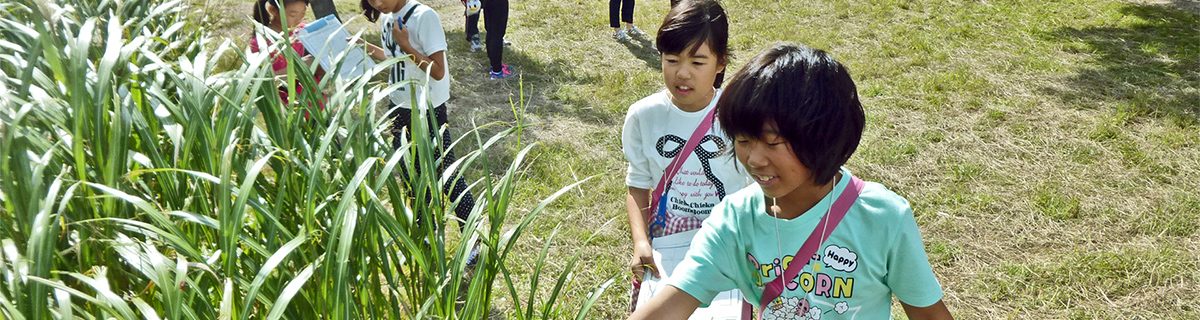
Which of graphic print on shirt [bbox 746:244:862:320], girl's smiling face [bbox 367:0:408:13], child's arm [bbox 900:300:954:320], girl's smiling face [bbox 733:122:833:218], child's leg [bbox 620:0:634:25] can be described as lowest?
child's leg [bbox 620:0:634:25]

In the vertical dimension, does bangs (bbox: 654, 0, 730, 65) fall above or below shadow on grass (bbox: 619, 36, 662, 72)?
above

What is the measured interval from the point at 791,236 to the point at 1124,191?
362 centimetres

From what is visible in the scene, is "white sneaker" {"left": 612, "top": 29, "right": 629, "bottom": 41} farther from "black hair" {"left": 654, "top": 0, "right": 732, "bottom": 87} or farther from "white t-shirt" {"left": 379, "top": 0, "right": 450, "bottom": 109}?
"black hair" {"left": 654, "top": 0, "right": 732, "bottom": 87}

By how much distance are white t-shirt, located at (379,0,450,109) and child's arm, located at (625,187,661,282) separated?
1.21m

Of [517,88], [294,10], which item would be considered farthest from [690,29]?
[517,88]

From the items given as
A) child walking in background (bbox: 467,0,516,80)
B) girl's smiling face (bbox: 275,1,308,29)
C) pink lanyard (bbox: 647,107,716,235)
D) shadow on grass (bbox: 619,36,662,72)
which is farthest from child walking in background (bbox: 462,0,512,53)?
pink lanyard (bbox: 647,107,716,235)

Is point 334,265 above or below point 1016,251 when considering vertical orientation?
above

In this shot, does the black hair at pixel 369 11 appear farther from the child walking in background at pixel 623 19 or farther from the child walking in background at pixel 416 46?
the child walking in background at pixel 623 19

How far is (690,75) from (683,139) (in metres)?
0.16

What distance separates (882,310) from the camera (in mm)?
1720

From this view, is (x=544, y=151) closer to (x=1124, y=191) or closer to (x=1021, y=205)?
(x=1021, y=205)

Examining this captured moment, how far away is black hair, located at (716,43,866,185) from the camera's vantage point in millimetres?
1564

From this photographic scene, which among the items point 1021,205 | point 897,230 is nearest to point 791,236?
point 897,230

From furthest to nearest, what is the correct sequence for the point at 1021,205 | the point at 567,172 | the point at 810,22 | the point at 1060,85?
1. the point at 810,22
2. the point at 1060,85
3. the point at 567,172
4. the point at 1021,205
